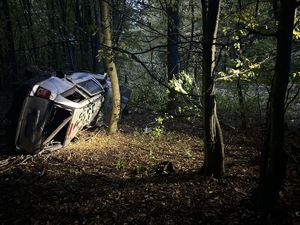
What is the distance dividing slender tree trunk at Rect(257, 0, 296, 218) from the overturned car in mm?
5113

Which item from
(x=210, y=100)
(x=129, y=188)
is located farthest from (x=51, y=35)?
(x=210, y=100)

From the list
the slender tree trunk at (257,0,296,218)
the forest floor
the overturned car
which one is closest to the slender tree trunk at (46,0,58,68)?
the overturned car

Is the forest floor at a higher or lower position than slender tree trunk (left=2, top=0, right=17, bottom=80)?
lower

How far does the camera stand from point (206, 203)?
4871 millimetres

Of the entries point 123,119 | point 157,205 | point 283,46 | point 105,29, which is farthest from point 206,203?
point 123,119

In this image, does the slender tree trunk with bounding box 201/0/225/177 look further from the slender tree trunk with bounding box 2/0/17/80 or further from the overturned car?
the slender tree trunk with bounding box 2/0/17/80

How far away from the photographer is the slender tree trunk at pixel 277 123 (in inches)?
146

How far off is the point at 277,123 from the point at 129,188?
9.69ft

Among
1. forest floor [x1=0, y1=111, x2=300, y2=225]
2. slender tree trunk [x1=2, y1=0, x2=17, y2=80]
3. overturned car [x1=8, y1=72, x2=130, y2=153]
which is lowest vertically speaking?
forest floor [x1=0, y1=111, x2=300, y2=225]

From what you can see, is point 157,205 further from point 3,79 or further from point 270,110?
point 3,79

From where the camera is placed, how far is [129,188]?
18.7 feet

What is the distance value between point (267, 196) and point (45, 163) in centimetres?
502

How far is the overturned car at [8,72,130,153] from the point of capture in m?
7.20

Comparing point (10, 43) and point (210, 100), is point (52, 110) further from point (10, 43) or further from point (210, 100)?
point (10, 43)
